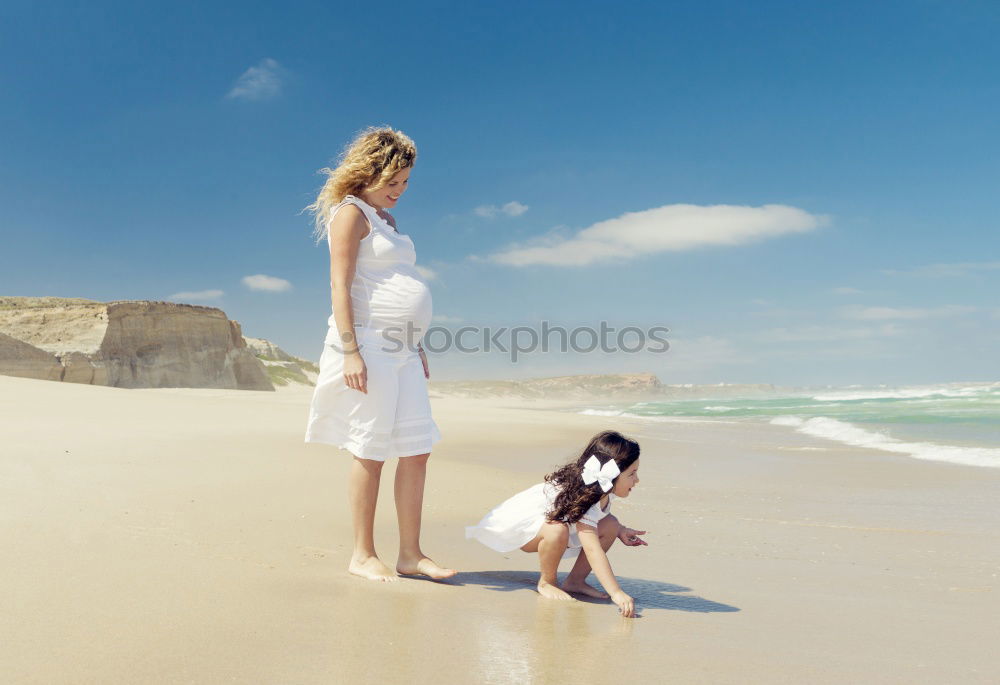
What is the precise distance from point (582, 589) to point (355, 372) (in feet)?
4.39

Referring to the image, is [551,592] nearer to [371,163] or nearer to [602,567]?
[602,567]

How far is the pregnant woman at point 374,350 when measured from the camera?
125 inches

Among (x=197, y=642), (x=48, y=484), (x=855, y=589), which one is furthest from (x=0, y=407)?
(x=855, y=589)

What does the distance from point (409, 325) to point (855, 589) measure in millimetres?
2309

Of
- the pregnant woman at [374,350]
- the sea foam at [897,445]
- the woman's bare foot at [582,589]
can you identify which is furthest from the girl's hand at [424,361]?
the sea foam at [897,445]

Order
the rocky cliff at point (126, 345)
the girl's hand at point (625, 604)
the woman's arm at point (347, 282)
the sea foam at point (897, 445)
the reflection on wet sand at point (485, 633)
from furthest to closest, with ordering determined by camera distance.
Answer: the rocky cliff at point (126, 345)
the sea foam at point (897, 445)
the woman's arm at point (347, 282)
the girl's hand at point (625, 604)
the reflection on wet sand at point (485, 633)

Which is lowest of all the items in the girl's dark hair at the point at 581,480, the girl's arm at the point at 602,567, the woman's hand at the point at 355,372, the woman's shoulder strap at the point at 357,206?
the girl's arm at the point at 602,567

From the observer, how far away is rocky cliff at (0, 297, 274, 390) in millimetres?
26516

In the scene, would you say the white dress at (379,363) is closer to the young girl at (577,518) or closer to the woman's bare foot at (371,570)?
the woman's bare foot at (371,570)

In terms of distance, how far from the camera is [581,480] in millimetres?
3162

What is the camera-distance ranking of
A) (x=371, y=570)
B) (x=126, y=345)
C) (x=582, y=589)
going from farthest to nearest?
(x=126, y=345) < (x=582, y=589) < (x=371, y=570)

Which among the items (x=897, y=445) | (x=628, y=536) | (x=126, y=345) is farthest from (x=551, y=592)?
(x=126, y=345)

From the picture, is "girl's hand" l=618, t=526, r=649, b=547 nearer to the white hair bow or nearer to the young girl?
the young girl

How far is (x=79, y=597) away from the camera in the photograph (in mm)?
2480
